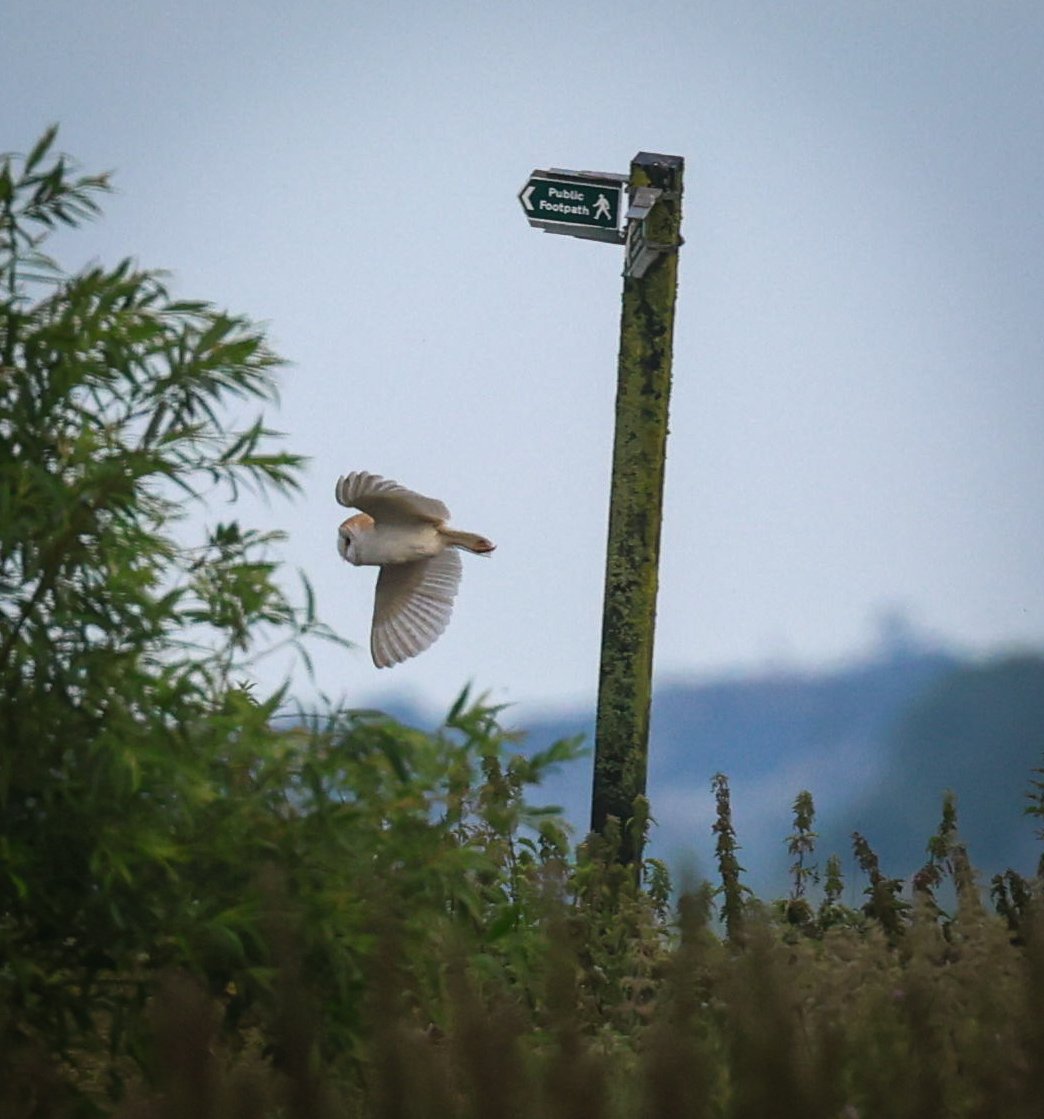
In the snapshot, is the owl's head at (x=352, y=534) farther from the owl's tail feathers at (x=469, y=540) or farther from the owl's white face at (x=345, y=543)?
the owl's tail feathers at (x=469, y=540)

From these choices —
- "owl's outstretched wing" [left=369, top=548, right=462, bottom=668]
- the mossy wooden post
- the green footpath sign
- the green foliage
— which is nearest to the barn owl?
"owl's outstretched wing" [left=369, top=548, right=462, bottom=668]

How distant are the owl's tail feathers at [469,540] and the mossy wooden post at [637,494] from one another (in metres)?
0.43

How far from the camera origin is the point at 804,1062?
1.87 meters

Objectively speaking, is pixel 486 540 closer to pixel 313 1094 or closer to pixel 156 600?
pixel 156 600

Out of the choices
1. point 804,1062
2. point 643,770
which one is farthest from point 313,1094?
point 643,770

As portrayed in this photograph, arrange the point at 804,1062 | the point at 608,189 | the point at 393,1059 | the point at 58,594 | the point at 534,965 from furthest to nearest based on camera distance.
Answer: the point at 608,189 < the point at 534,965 < the point at 58,594 < the point at 804,1062 < the point at 393,1059

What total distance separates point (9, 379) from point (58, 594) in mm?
490

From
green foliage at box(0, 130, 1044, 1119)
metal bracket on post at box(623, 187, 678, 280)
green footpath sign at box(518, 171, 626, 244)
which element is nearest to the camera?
green foliage at box(0, 130, 1044, 1119)

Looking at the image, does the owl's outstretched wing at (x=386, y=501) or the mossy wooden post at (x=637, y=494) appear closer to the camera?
the owl's outstretched wing at (x=386, y=501)

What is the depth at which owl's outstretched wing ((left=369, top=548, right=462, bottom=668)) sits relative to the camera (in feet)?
20.8

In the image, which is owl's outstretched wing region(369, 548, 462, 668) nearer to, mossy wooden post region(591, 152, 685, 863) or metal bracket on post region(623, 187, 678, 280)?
mossy wooden post region(591, 152, 685, 863)

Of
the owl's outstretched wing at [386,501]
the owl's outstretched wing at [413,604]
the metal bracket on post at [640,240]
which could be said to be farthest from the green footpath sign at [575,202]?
the owl's outstretched wing at [413,604]

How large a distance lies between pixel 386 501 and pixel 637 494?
2.91 feet

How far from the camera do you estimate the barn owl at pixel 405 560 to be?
6137 mm
